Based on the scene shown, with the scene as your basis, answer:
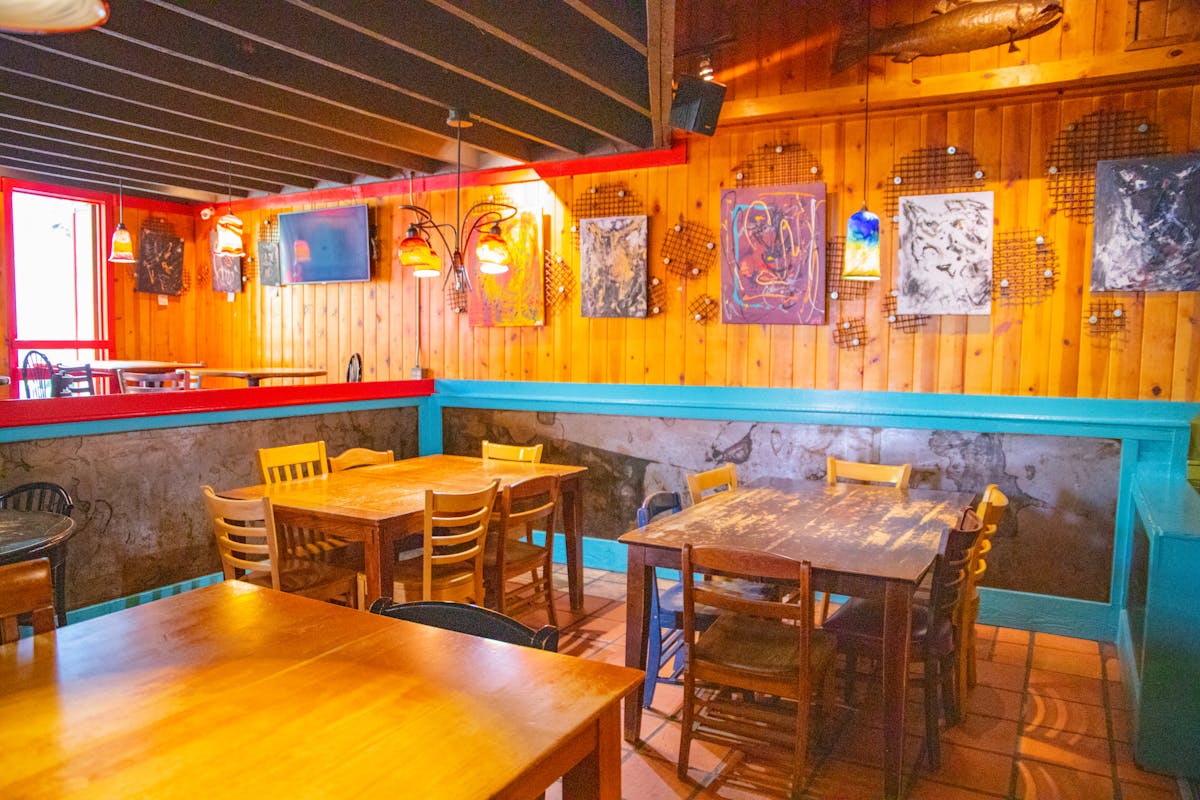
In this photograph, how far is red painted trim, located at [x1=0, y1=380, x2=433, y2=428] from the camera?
3.58 m

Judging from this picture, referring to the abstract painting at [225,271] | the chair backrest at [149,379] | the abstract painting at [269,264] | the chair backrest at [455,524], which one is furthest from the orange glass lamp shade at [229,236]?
the chair backrest at [455,524]

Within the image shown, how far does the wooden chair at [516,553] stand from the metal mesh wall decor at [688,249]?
1.81 meters

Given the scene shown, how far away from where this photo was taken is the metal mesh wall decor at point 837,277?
464 cm

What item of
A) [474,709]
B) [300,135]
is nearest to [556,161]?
[300,135]

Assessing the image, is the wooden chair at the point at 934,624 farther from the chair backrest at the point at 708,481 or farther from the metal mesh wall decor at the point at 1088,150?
the metal mesh wall decor at the point at 1088,150

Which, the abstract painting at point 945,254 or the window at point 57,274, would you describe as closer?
the abstract painting at point 945,254

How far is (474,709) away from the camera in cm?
139

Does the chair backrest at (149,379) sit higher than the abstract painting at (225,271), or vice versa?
the abstract painting at (225,271)

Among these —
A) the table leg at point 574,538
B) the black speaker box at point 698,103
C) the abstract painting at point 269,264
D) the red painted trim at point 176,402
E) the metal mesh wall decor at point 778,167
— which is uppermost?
the black speaker box at point 698,103

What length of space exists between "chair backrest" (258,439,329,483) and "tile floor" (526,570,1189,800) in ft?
5.37

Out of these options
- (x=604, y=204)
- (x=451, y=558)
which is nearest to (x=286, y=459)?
(x=451, y=558)

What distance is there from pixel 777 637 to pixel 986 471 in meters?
2.21

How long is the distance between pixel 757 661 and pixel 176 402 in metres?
3.34

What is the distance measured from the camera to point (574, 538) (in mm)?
4457
